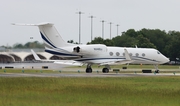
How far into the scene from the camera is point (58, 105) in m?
24.2

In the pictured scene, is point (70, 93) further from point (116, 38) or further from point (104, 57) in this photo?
point (116, 38)

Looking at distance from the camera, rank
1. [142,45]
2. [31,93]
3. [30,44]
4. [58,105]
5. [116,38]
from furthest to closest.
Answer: [116,38]
[142,45]
[30,44]
[31,93]
[58,105]

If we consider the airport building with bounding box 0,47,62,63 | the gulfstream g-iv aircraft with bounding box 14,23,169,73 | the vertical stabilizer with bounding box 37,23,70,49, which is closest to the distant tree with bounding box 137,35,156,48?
the airport building with bounding box 0,47,62,63

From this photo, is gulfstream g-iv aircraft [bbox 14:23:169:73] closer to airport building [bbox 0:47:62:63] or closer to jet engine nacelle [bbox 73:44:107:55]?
jet engine nacelle [bbox 73:44:107:55]

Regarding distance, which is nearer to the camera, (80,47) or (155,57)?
(80,47)

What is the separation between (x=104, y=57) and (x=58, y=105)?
40189 mm

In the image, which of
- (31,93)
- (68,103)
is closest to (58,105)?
(68,103)

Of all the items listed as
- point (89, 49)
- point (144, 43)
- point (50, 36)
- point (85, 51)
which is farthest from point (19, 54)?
point (85, 51)

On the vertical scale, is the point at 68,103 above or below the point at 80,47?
below

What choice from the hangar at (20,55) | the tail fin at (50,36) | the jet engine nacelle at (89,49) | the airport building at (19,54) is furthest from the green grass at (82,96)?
the airport building at (19,54)

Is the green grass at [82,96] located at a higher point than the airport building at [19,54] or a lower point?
lower

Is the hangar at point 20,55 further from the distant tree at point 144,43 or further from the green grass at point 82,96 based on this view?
the green grass at point 82,96

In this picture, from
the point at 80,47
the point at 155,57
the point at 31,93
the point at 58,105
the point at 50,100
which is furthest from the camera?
the point at 155,57

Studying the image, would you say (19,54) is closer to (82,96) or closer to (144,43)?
(144,43)
